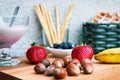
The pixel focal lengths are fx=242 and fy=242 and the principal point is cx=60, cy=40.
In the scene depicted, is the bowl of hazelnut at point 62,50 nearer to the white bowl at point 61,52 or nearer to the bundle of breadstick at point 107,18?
the white bowl at point 61,52

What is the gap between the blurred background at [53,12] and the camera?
1112 millimetres

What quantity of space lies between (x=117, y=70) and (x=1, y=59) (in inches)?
15.9

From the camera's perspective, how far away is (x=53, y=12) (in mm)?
1243

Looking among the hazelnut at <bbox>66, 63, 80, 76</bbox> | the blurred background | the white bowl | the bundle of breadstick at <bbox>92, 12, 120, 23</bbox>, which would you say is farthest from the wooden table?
the bundle of breadstick at <bbox>92, 12, 120, 23</bbox>

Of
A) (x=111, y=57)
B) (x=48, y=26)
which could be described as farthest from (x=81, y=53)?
(x=48, y=26)

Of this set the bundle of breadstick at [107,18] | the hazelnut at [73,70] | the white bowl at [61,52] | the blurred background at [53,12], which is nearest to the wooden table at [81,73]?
the hazelnut at [73,70]

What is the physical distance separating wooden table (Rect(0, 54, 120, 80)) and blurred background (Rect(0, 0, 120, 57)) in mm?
300

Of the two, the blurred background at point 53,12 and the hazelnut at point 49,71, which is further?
the blurred background at point 53,12

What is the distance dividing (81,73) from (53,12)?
0.60 metres

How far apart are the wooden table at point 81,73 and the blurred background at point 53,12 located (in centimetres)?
30

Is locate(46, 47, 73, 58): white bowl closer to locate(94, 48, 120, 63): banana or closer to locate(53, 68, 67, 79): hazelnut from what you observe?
locate(94, 48, 120, 63): banana

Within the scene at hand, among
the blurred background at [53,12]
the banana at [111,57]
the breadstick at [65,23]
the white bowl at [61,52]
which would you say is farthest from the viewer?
the breadstick at [65,23]

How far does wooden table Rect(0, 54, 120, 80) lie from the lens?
67 centimetres

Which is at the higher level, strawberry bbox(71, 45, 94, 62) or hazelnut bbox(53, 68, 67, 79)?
strawberry bbox(71, 45, 94, 62)
